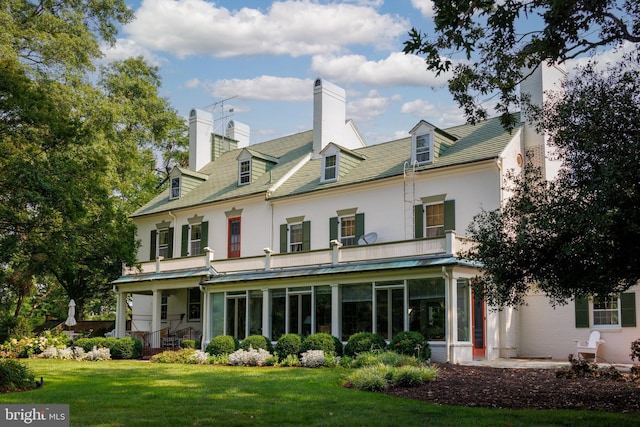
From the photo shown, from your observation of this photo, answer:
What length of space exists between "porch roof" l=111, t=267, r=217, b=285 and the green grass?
38.3 feet

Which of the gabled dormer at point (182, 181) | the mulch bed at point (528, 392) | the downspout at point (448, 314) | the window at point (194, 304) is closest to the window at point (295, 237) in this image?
the window at point (194, 304)

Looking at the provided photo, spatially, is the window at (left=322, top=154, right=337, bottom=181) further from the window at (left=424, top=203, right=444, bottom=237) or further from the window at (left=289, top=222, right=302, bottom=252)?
the window at (left=424, top=203, right=444, bottom=237)

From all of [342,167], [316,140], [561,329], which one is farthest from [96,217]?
[561,329]

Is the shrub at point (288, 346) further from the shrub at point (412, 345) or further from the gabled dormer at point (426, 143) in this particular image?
the gabled dormer at point (426, 143)

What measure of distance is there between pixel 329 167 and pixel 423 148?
4.79 m

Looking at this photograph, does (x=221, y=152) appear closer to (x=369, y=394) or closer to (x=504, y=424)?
(x=369, y=394)

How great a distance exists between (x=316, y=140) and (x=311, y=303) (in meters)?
9.69

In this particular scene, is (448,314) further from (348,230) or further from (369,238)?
(348,230)

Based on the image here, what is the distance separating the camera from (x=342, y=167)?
2953 cm

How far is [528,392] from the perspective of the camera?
1357 cm

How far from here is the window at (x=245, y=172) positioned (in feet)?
110

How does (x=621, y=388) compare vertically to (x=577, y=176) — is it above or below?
below

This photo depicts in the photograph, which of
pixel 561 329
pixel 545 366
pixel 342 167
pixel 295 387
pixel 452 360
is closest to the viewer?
pixel 295 387

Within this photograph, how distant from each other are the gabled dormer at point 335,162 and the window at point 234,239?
5.27 metres
